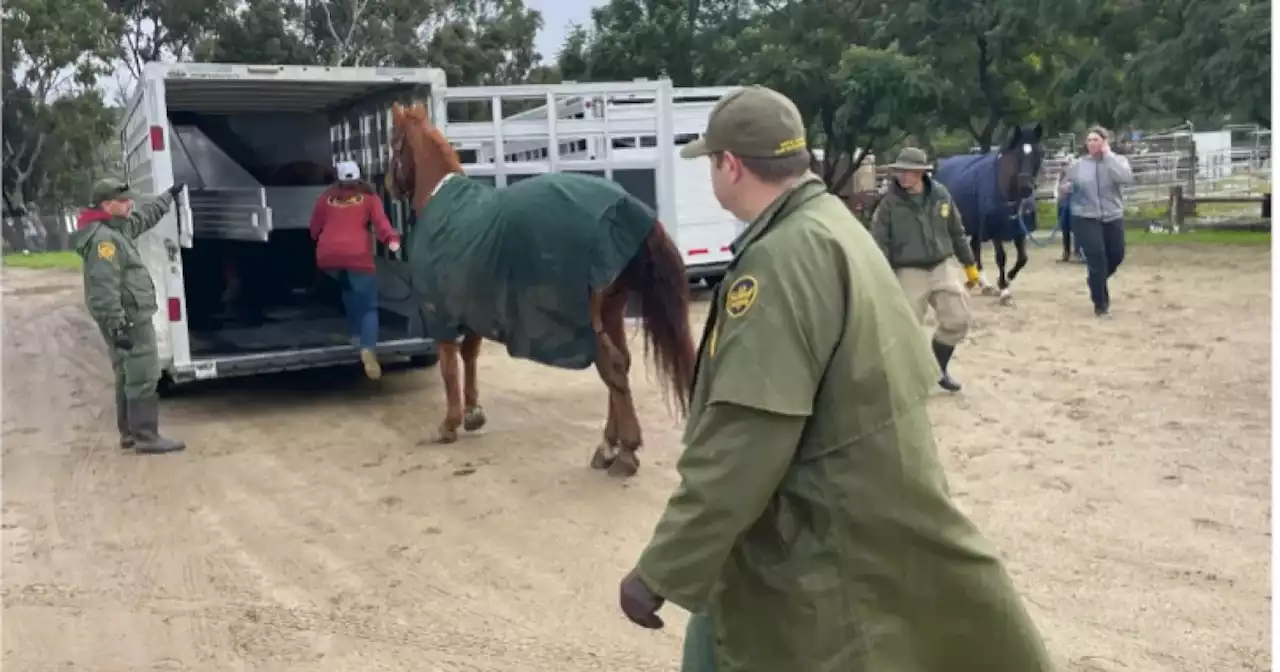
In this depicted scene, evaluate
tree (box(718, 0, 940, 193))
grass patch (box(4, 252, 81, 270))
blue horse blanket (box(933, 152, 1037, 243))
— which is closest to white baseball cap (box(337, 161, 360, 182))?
blue horse blanket (box(933, 152, 1037, 243))

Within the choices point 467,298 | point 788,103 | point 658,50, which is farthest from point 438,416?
point 658,50

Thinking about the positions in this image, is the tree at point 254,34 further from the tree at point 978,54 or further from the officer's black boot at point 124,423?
the officer's black boot at point 124,423

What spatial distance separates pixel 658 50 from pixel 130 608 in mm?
22132

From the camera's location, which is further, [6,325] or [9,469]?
[6,325]

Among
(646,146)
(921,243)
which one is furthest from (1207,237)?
(921,243)

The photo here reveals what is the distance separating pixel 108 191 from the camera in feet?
22.8

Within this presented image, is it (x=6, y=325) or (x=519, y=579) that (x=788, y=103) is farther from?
(x=6, y=325)

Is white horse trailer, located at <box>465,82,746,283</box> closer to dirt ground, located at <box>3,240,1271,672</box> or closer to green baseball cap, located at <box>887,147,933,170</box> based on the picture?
green baseball cap, located at <box>887,147,933,170</box>

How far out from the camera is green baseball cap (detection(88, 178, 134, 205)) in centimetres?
695

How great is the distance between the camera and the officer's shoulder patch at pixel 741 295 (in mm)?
1983

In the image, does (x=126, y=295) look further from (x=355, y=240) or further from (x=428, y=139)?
(x=428, y=139)

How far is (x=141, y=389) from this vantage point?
7.15 m

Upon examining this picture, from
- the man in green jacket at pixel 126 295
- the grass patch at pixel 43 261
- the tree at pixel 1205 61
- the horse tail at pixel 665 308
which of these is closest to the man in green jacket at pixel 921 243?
the horse tail at pixel 665 308

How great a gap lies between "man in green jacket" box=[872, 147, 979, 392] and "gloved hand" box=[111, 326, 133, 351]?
4.61m
